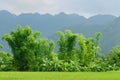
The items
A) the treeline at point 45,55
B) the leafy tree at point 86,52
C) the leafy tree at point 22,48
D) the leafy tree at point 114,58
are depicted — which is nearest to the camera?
the treeline at point 45,55

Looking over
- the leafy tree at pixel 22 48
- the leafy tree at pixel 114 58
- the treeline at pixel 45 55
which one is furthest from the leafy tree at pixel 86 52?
the leafy tree at pixel 22 48

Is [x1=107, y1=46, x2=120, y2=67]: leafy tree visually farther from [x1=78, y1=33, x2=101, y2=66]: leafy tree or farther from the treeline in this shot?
[x1=78, y1=33, x2=101, y2=66]: leafy tree

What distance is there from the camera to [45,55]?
1202 inches

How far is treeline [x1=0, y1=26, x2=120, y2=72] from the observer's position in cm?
2677

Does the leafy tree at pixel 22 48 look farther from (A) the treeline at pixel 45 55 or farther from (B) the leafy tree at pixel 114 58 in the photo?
(B) the leafy tree at pixel 114 58

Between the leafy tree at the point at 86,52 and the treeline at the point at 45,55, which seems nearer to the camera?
the treeline at the point at 45,55

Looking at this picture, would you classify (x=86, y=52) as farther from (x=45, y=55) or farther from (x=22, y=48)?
(x=22, y=48)

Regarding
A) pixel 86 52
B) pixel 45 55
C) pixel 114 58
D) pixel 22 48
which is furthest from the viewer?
pixel 114 58

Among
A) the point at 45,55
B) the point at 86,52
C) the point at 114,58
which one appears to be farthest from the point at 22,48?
the point at 114,58

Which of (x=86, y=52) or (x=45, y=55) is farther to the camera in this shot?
(x=45, y=55)

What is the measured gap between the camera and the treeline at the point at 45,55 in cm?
2677

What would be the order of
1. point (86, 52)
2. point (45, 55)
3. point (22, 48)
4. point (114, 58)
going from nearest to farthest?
point (22, 48), point (86, 52), point (45, 55), point (114, 58)

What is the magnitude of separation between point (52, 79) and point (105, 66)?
53.3 feet

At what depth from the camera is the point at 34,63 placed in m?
27.5
